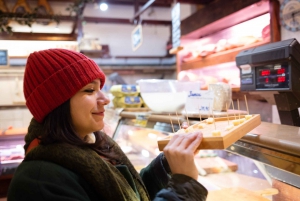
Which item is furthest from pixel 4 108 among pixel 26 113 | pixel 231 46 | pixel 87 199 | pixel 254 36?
pixel 87 199

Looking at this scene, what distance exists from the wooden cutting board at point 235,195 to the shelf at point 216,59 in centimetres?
220

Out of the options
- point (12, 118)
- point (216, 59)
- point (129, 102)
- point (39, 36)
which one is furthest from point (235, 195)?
point (39, 36)

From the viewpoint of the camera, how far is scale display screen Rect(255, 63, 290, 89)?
1532 mm

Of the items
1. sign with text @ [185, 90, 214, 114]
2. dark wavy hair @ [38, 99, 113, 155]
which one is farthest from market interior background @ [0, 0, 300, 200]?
dark wavy hair @ [38, 99, 113, 155]

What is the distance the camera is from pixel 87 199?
95cm

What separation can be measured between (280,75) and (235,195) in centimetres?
71

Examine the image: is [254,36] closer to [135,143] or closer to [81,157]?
[135,143]

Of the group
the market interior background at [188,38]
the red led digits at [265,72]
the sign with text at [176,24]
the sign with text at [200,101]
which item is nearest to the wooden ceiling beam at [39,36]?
the market interior background at [188,38]

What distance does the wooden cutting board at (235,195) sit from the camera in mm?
1596

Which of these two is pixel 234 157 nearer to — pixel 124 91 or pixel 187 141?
pixel 124 91

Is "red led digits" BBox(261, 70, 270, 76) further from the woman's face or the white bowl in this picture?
the woman's face

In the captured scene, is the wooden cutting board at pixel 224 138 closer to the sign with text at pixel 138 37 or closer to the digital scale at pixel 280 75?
the digital scale at pixel 280 75

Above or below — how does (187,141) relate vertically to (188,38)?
below

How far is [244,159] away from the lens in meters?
2.29
